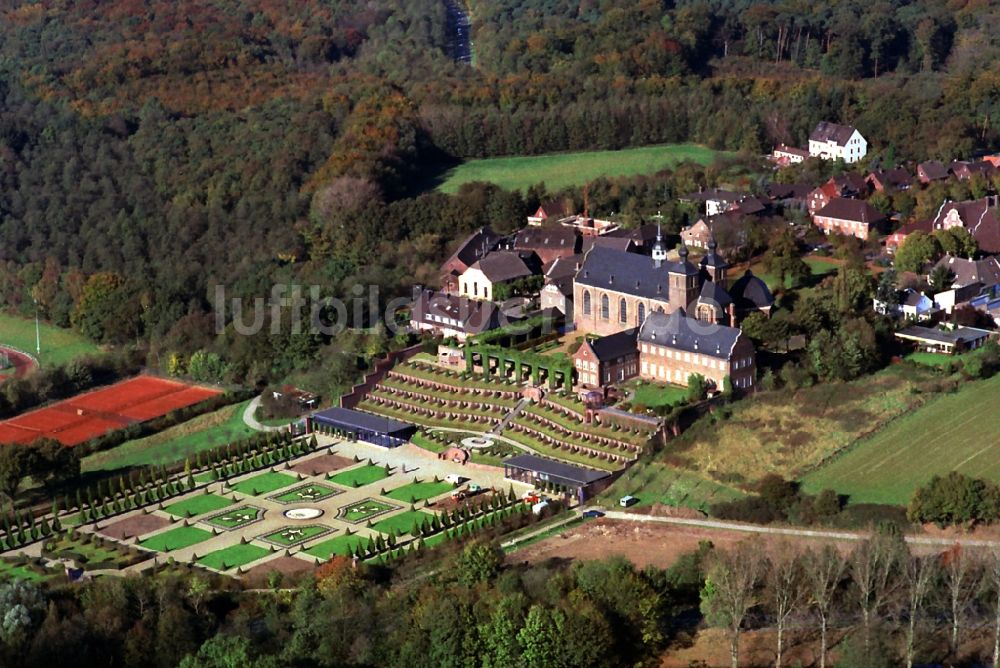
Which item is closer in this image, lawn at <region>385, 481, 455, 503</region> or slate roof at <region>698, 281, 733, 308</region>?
lawn at <region>385, 481, 455, 503</region>

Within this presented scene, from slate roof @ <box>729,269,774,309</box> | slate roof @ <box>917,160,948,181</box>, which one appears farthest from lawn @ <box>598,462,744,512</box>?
slate roof @ <box>917,160,948,181</box>

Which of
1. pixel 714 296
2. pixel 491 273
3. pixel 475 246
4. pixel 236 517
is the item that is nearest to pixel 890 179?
pixel 475 246

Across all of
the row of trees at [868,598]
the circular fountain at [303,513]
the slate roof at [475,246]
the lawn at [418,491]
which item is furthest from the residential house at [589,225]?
the row of trees at [868,598]

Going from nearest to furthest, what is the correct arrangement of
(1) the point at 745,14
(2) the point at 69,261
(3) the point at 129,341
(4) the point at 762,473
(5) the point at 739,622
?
(5) the point at 739,622 < (4) the point at 762,473 < (3) the point at 129,341 < (2) the point at 69,261 < (1) the point at 745,14

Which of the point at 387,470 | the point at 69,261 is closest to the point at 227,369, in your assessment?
the point at 387,470

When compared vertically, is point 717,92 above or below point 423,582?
above

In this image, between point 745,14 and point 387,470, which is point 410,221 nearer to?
point 387,470

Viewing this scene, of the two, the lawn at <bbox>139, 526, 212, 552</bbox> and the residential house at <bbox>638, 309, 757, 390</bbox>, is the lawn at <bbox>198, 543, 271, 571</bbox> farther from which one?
the residential house at <bbox>638, 309, 757, 390</bbox>
